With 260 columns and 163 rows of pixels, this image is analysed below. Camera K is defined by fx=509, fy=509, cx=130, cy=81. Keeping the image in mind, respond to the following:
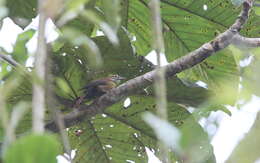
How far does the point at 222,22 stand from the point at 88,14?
1.81 metres

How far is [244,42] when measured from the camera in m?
1.89

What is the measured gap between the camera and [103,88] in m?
2.16

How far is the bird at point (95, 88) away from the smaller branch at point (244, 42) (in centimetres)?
59

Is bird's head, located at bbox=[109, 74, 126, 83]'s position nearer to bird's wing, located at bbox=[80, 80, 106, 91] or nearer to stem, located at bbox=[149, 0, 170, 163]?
bird's wing, located at bbox=[80, 80, 106, 91]

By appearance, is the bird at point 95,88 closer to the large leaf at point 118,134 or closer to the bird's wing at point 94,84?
the bird's wing at point 94,84

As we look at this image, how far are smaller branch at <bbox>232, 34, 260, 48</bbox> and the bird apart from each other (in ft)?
1.95

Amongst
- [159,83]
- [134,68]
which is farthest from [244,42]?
[159,83]

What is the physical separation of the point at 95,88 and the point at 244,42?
0.64 metres

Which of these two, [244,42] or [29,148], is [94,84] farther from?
Answer: [29,148]

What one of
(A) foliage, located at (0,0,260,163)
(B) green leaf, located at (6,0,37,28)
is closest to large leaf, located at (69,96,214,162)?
(A) foliage, located at (0,0,260,163)

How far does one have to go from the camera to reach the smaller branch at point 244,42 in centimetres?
184

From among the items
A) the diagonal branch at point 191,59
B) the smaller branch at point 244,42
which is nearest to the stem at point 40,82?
the diagonal branch at point 191,59

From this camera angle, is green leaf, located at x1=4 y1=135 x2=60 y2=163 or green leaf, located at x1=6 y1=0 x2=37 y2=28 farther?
green leaf, located at x1=6 y1=0 x2=37 y2=28

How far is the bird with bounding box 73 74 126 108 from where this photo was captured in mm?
2129
